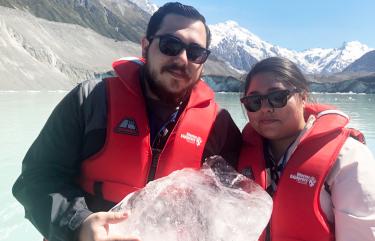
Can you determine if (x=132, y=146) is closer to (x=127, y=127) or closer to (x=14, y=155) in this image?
(x=127, y=127)

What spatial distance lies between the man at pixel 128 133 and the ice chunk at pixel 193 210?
243 mm

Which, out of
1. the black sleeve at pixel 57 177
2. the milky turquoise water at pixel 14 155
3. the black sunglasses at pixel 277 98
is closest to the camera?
the black sleeve at pixel 57 177

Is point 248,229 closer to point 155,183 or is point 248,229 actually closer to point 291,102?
point 155,183

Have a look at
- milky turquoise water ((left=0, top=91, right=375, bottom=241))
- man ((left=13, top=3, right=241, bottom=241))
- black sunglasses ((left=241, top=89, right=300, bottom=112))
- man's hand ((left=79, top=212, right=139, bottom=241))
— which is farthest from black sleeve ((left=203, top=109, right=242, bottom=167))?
man's hand ((left=79, top=212, right=139, bottom=241))

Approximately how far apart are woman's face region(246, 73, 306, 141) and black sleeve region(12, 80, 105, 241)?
3.05ft

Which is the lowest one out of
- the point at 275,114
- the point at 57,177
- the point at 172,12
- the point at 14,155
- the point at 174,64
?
the point at 14,155

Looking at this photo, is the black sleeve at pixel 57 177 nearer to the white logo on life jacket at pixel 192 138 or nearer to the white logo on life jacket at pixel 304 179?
the white logo on life jacket at pixel 192 138

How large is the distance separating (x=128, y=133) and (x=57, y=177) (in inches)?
15.4

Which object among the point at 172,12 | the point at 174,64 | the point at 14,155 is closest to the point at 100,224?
the point at 174,64

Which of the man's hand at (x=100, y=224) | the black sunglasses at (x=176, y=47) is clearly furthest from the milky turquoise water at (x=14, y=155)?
the man's hand at (x=100, y=224)

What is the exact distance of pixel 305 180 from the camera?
1877mm

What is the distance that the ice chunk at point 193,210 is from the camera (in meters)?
1.41

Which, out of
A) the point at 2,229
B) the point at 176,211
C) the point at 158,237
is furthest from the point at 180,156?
the point at 2,229

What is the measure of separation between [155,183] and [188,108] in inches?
23.4
